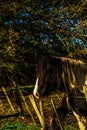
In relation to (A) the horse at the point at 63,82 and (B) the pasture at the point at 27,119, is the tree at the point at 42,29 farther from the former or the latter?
(A) the horse at the point at 63,82

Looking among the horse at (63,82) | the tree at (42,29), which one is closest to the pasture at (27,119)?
the horse at (63,82)

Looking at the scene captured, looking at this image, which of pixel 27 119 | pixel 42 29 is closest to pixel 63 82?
pixel 27 119

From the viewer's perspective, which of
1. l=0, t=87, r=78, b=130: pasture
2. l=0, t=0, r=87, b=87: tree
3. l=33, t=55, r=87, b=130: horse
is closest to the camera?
l=33, t=55, r=87, b=130: horse

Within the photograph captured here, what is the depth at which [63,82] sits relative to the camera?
18.9 ft

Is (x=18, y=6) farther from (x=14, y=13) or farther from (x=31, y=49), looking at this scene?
(x=31, y=49)

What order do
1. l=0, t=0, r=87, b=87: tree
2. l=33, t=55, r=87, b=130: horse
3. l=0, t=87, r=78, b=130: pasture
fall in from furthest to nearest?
l=0, t=0, r=87, b=87: tree < l=0, t=87, r=78, b=130: pasture < l=33, t=55, r=87, b=130: horse

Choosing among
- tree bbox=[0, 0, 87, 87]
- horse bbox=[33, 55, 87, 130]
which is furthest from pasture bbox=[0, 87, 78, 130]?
tree bbox=[0, 0, 87, 87]

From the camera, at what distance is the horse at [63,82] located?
225 inches

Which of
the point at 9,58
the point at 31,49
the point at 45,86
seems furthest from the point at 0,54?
the point at 45,86

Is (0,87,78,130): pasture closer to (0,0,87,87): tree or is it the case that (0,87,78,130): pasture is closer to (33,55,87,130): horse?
(33,55,87,130): horse

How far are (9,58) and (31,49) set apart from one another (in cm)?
108

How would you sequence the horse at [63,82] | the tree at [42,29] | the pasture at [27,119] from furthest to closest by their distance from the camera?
the tree at [42,29]
the pasture at [27,119]
the horse at [63,82]

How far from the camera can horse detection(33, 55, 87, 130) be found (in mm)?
5723

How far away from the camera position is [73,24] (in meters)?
11.4
